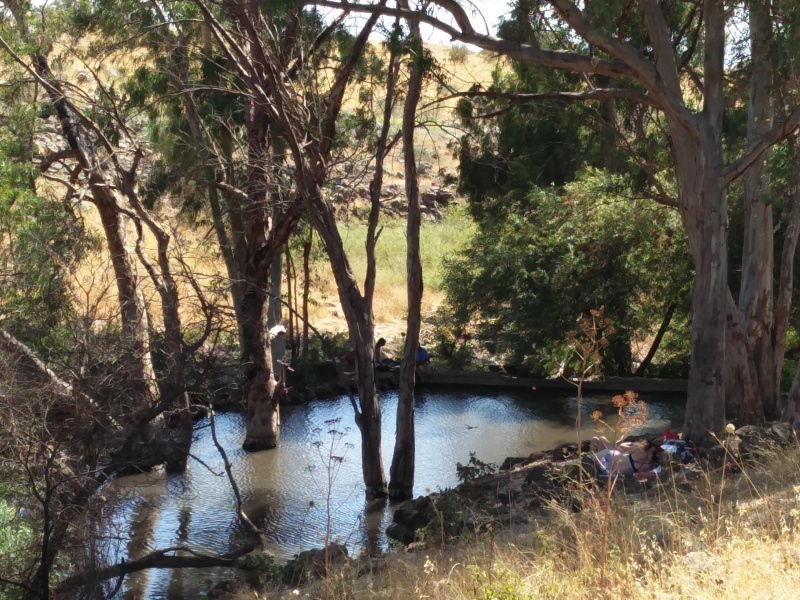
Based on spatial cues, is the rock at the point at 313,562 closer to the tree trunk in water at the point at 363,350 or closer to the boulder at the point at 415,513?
the boulder at the point at 415,513

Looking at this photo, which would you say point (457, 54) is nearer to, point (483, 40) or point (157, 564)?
point (483, 40)

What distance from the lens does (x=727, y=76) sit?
49.6 ft

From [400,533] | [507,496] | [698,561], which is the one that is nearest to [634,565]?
[698,561]

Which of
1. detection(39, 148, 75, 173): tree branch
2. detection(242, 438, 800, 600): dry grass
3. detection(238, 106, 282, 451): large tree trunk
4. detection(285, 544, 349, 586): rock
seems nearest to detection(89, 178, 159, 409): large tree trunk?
detection(39, 148, 75, 173): tree branch

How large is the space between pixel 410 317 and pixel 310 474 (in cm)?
368

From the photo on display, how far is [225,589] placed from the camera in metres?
9.15

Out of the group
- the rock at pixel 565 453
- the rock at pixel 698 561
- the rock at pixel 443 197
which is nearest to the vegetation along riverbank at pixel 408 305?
the rock at pixel 698 561

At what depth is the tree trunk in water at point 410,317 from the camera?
1195 centimetres

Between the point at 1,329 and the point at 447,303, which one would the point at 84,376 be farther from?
the point at 447,303

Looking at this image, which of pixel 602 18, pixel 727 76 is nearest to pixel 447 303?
pixel 727 76

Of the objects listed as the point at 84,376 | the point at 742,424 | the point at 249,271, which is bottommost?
the point at 742,424

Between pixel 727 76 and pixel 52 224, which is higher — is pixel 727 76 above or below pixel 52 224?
above

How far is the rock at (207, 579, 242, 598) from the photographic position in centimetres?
877

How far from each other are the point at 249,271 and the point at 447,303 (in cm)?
988
